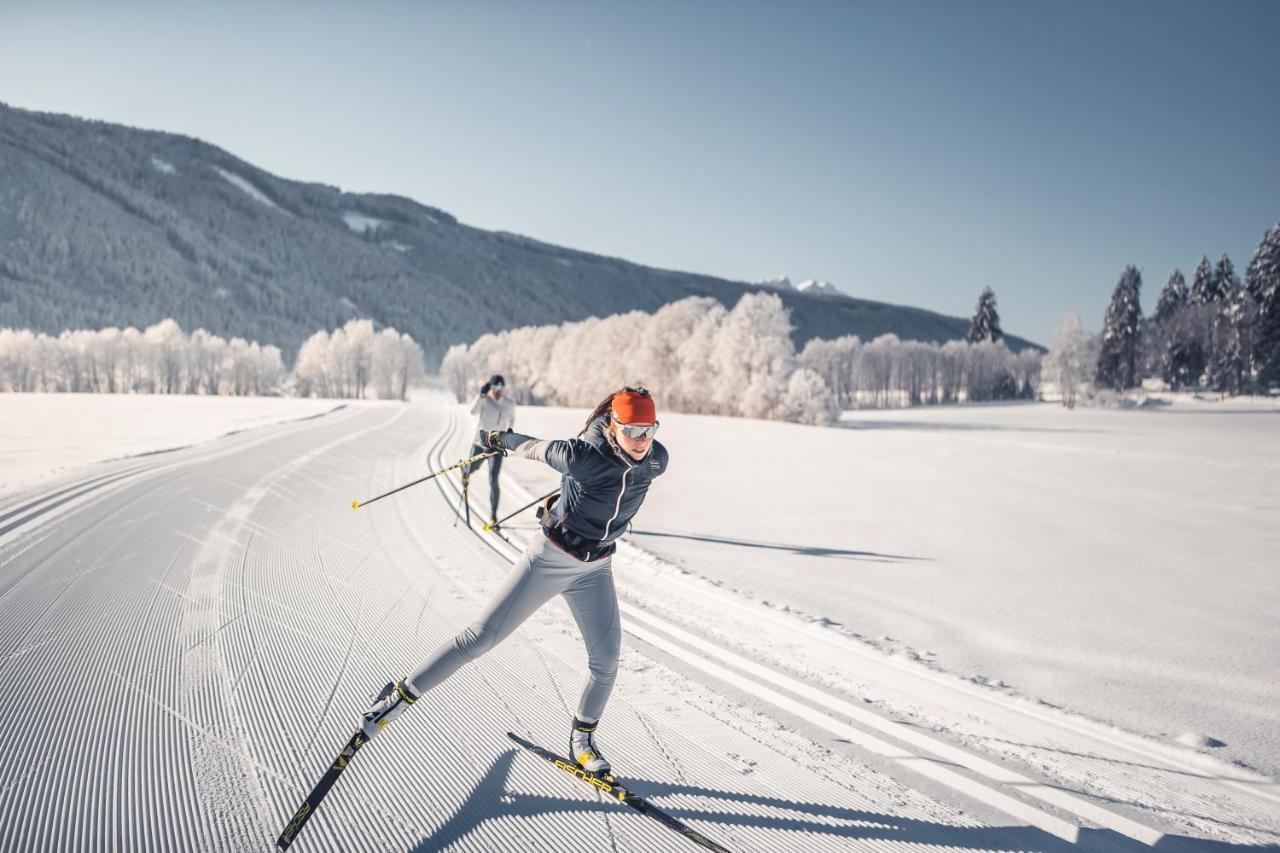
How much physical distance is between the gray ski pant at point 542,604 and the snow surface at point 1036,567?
9.40 ft

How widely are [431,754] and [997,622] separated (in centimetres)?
498

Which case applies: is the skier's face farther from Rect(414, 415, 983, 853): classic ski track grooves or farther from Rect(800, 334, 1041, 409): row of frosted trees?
Rect(800, 334, 1041, 409): row of frosted trees

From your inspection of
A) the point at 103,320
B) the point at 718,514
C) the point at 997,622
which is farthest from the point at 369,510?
the point at 103,320

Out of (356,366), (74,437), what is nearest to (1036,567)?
(74,437)

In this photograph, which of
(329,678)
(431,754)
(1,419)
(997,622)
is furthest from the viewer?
(1,419)

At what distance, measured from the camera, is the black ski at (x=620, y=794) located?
2.84 meters

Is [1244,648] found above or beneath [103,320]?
beneath

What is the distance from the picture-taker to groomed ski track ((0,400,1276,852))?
2.94 meters

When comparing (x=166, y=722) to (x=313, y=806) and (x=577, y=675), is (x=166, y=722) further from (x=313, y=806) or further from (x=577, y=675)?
(x=577, y=675)

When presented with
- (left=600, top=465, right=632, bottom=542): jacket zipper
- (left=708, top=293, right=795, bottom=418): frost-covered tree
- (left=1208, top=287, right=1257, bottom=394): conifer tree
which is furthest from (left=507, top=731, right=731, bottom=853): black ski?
(left=1208, top=287, right=1257, bottom=394): conifer tree

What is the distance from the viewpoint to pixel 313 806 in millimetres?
2900

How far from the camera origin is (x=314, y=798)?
2912mm

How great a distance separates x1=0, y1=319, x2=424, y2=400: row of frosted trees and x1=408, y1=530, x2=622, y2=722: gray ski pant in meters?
108

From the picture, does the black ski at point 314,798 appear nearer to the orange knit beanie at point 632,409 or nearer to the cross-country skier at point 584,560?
the cross-country skier at point 584,560
